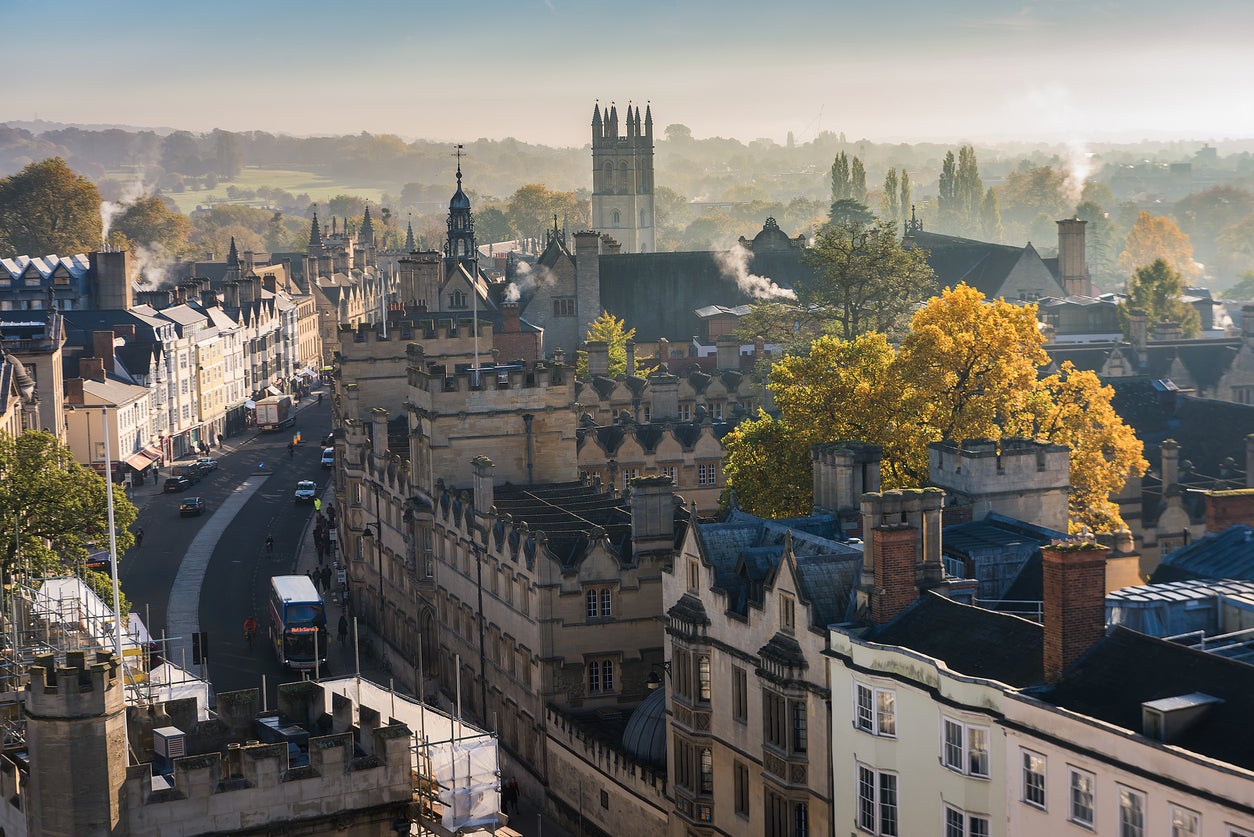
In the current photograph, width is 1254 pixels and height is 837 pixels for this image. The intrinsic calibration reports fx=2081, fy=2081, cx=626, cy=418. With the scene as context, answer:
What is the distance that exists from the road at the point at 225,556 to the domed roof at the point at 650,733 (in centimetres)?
1419

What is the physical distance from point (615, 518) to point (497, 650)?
566 cm

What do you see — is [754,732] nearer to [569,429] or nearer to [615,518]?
[615,518]

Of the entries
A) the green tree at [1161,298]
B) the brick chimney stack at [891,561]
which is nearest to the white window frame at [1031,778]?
the brick chimney stack at [891,561]

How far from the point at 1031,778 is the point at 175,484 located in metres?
90.2

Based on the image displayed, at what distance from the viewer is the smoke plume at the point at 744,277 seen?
153000 millimetres

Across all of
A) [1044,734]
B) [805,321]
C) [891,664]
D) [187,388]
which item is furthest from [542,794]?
[187,388]

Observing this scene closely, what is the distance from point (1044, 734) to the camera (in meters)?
37.5

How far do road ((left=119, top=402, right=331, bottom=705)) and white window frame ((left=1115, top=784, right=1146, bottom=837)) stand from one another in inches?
1297

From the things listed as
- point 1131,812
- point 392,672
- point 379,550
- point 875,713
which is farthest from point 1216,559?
point 379,550

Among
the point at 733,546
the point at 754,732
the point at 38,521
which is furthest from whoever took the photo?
the point at 38,521

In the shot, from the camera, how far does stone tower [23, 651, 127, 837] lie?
35125mm

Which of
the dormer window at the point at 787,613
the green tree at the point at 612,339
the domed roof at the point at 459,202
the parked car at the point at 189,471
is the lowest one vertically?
the parked car at the point at 189,471

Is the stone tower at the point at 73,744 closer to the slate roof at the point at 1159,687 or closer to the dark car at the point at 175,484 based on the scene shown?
the slate roof at the point at 1159,687

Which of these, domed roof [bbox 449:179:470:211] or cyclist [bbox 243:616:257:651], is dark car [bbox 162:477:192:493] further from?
cyclist [bbox 243:616:257:651]
